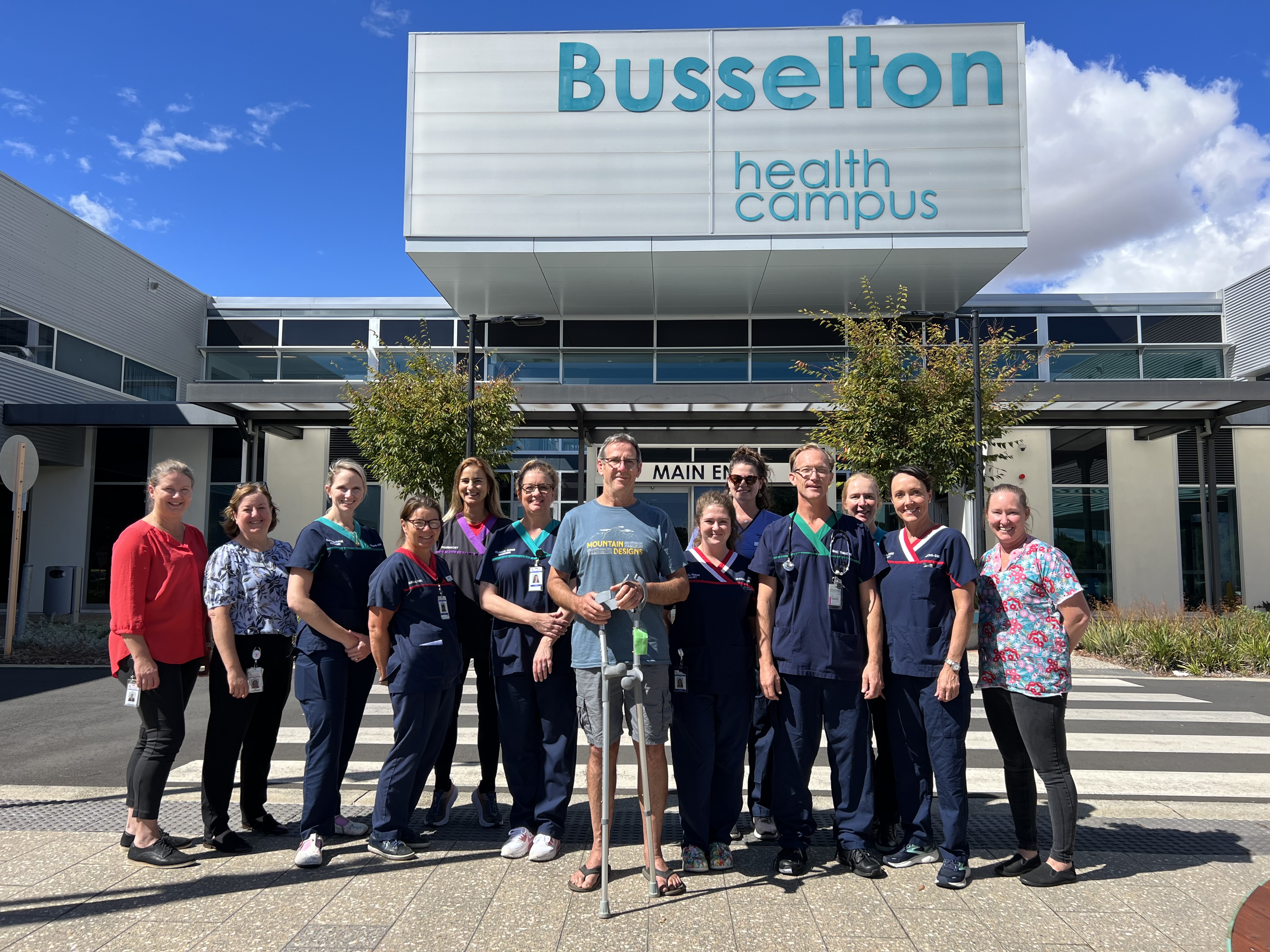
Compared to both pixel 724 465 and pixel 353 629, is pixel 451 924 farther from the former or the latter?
pixel 724 465

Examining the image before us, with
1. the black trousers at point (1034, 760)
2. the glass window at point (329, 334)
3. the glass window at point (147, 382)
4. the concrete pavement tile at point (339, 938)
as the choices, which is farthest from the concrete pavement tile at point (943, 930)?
the glass window at point (147, 382)

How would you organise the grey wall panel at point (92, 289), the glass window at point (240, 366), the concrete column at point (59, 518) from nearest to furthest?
the grey wall panel at point (92, 289) < the concrete column at point (59, 518) < the glass window at point (240, 366)

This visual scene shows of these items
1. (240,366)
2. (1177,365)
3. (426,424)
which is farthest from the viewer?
(240,366)

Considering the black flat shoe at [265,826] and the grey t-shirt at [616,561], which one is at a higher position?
the grey t-shirt at [616,561]

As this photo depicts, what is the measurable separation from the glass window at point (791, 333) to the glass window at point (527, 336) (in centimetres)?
470

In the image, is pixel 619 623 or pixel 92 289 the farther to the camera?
pixel 92 289

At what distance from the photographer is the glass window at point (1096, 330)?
20.4m

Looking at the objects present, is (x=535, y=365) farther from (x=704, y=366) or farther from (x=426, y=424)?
(x=426, y=424)

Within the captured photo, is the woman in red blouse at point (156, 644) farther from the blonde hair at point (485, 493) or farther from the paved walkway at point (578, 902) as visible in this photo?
the blonde hair at point (485, 493)

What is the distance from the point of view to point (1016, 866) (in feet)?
13.0

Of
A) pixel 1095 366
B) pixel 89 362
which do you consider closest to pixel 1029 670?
pixel 1095 366

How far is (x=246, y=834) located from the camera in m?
4.49

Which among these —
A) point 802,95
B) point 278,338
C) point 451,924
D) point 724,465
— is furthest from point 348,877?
point 278,338

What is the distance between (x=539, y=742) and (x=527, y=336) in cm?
1641
